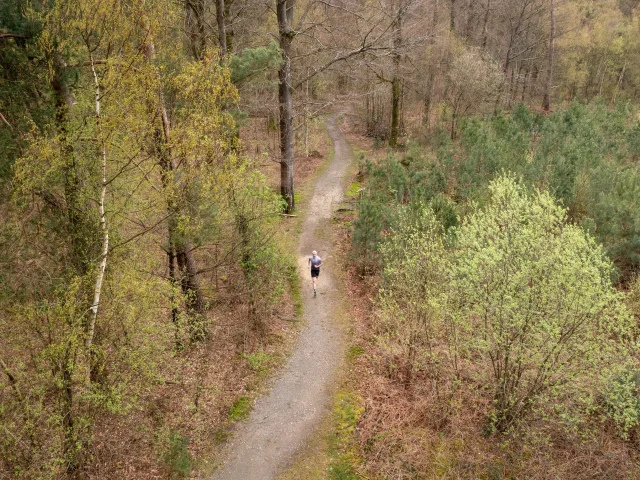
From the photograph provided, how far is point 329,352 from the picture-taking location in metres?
13.0

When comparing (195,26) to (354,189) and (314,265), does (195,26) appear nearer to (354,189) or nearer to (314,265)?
(314,265)

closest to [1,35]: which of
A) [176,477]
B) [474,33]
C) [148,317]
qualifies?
[148,317]

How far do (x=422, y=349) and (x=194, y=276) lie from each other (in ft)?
Result: 22.0

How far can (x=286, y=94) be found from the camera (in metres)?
18.6

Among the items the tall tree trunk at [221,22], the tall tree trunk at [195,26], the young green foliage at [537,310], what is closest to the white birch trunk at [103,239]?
the tall tree trunk at [195,26]

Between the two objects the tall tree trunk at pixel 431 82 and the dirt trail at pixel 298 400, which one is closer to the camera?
the dirt trail at pixel 298 400

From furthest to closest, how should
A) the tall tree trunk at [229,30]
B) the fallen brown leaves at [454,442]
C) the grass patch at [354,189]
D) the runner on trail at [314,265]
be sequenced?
the grass patch at [354,189], the tall tree trunk at [229,30], the runner on trail at [314,265], the fallen brown leaves at [454,442]

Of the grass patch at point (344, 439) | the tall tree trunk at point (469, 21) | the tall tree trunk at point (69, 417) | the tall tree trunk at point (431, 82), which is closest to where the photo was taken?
the tall tree trunk at point (69, 417)

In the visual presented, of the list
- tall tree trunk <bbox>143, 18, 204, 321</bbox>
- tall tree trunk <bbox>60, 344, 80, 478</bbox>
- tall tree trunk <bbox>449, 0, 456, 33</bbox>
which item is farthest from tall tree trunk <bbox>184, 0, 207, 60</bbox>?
tall tree trunk <bbox>449, 0, 456, 33</bbox>

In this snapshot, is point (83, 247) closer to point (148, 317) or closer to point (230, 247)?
point (148, 317)

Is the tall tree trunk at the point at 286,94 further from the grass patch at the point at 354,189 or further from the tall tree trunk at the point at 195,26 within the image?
the grass patch at the point at 354,189

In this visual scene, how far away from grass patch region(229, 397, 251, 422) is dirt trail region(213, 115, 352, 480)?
204mm

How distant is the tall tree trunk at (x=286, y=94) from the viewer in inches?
A: 699

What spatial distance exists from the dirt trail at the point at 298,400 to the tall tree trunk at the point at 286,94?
12.9 ft
